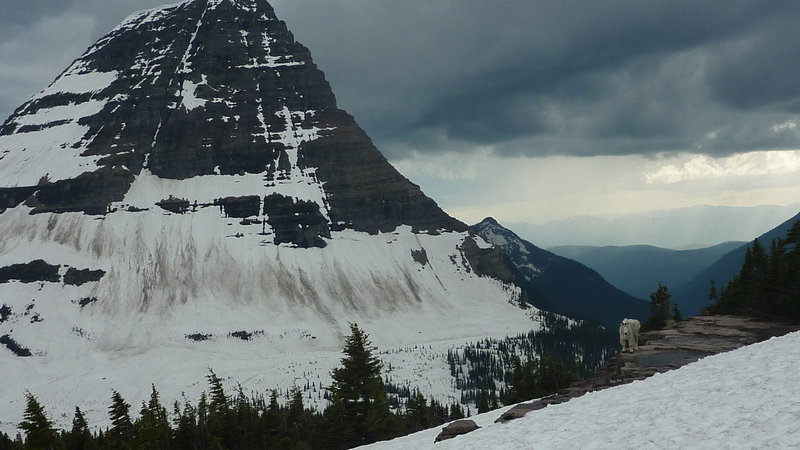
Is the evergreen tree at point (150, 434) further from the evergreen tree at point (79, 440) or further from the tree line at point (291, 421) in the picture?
the evergreen tree at point (79, 440)

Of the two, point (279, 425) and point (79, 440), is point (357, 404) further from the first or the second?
point (79, 440)

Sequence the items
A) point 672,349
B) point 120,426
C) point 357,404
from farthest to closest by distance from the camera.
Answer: point 120,426
point 357,404
point 672,349

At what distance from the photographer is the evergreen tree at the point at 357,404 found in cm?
4925

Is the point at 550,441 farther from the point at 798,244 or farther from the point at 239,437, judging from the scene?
the point at 798,244

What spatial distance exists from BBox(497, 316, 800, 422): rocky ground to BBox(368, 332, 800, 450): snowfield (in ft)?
10.2

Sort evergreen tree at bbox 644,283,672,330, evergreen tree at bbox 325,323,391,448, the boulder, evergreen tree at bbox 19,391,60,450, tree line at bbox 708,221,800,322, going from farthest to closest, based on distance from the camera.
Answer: evergreen tree at bbox 644,283,672,330 < evergreen tree at bbox 19,391,60,450 < tree line at bbox 708,221,800,322 < evergreen tree at bbox 325,323,391,448 < the boulder

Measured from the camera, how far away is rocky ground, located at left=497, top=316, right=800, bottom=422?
92.7 ft

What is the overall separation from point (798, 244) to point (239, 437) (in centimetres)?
7444

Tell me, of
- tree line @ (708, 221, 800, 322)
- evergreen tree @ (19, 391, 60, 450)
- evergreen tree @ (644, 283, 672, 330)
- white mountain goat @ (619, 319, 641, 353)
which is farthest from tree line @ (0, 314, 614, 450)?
tree line @ (708, 221, 800, 322)

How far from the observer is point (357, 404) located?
2031 inches

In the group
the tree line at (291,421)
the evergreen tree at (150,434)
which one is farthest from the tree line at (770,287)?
the evergreen tree at (150,434)

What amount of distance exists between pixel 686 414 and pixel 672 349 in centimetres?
2128

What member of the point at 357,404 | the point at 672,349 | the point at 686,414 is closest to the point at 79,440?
the point at 357,404

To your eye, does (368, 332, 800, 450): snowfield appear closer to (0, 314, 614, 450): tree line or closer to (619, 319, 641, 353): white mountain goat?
(619, 319, 641, 353): white mountain goat
